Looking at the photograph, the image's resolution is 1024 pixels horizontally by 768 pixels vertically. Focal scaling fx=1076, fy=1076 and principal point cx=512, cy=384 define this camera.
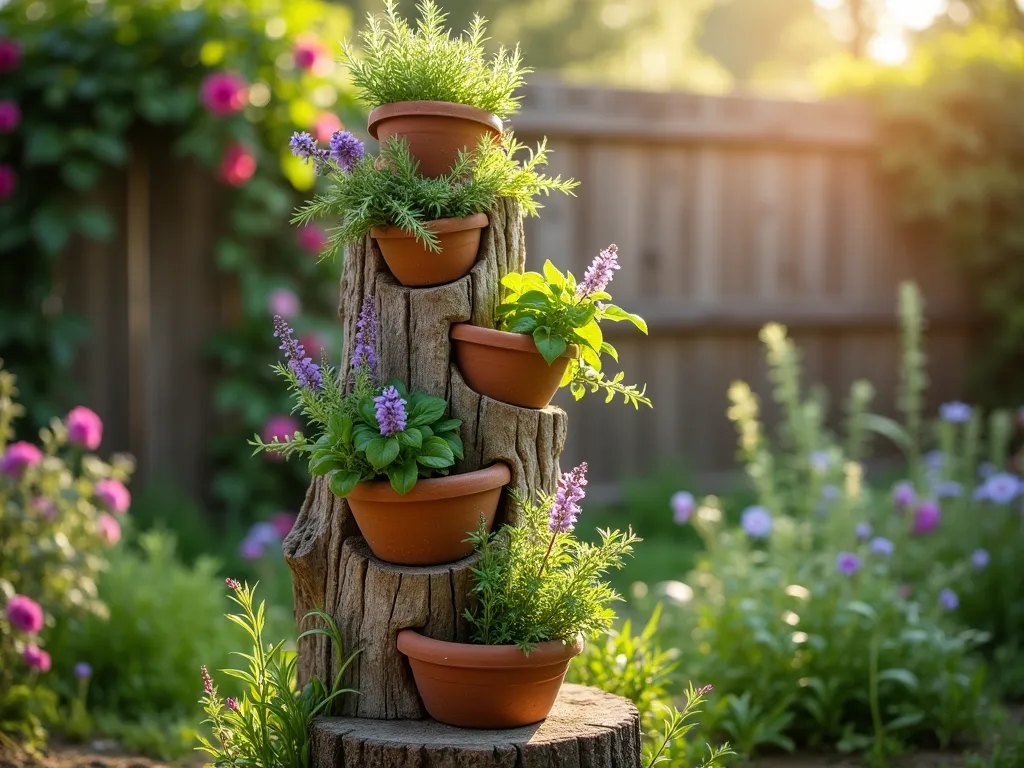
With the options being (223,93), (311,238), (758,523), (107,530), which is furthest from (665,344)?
(107,530)

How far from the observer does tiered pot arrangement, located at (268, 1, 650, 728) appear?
6.82ft

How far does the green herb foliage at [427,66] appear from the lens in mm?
2242

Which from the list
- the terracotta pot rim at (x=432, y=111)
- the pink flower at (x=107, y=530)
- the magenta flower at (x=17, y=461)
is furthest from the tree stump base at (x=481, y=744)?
the magenta flower at (x=17, y=461)

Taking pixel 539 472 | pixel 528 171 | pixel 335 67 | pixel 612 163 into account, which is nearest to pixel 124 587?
pixel 539 472

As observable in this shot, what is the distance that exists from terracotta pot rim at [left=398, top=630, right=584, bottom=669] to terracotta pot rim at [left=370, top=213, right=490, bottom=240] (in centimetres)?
81

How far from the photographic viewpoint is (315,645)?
7.48 feet

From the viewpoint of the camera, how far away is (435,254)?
223 cm

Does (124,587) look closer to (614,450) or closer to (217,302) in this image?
(217,302)

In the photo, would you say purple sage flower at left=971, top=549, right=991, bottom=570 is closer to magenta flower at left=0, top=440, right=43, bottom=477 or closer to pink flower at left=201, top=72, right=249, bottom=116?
magenta flower at left=0, top=440, right=43, bottom=477

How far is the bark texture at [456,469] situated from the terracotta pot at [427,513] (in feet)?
0.11

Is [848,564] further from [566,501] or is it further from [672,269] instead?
[672,269]

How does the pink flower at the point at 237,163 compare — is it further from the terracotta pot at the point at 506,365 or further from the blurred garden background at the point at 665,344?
the terracotta pot at the point at 506,365

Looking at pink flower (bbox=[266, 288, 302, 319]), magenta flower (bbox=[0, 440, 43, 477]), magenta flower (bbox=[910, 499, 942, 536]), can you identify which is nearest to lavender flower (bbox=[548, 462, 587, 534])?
magenta flower (bbox=[0, 440, 43, 477])

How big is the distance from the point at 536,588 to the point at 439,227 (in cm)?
75
